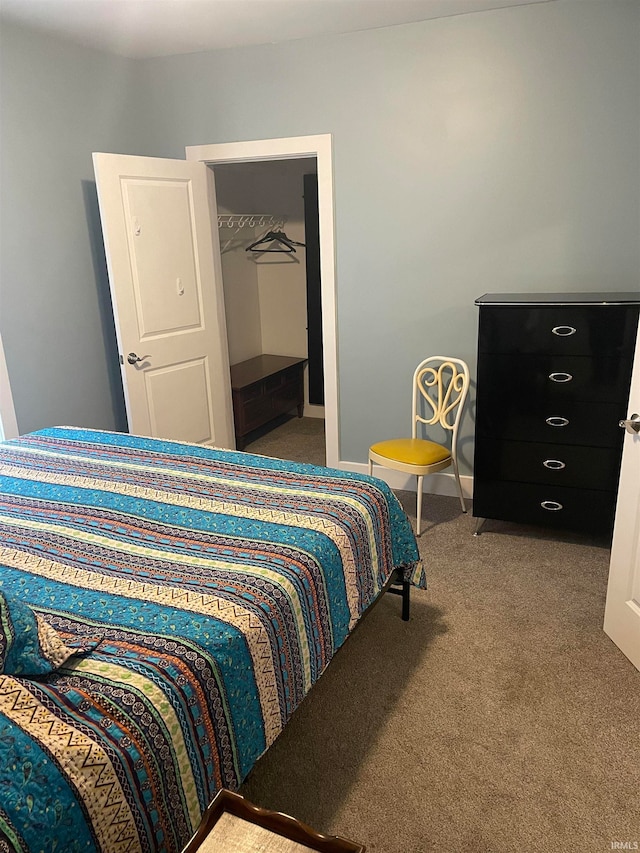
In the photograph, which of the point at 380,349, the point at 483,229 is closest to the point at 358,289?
the point at 380,349

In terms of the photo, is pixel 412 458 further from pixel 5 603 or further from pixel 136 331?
pixel 5 603

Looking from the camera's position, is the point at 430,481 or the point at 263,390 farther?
the point at 263,390

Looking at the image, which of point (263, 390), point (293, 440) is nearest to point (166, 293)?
point (263, 390)

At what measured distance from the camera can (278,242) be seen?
17.6 feet

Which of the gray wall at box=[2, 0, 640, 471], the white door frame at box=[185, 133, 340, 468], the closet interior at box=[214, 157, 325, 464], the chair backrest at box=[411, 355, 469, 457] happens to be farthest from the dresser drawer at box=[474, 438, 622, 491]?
the closet interior at box=[214, 157, 325, 464]

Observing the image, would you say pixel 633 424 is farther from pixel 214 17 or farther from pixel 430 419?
pixel 214 17

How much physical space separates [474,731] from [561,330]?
69.7 inches

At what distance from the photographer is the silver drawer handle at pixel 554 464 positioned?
304 cm

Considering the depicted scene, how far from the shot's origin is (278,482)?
2281 millimetres

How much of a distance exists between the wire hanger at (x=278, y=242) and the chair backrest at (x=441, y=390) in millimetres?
2154

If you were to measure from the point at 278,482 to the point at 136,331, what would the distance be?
5.84 feet

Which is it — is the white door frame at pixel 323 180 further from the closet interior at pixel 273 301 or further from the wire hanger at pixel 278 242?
the wire hanger at pixel 278 242

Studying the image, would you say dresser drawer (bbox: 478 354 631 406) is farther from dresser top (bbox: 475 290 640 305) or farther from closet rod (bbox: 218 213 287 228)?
Result: closet rod (bbox: 218 213 287 228)

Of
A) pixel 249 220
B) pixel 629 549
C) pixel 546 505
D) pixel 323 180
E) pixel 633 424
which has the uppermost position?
pixel 323 180
